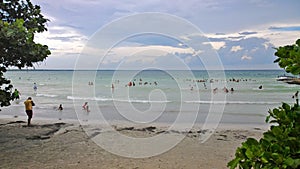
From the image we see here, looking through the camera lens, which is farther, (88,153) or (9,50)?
(88,153)

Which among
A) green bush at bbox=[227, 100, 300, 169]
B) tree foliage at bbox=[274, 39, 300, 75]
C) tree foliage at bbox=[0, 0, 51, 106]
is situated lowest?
green bush at bbox=[227, 100, 300, 169]

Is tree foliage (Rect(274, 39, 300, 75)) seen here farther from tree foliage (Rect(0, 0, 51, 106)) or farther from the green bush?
tree foliage (Rect(0, 0, 51, 106))

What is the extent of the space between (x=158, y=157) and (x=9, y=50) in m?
4.92

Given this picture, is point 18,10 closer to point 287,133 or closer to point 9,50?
point 9,50

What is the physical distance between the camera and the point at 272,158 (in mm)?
1446

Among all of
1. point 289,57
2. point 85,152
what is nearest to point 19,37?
point 85,152

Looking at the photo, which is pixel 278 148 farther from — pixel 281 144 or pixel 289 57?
pixel 289 57

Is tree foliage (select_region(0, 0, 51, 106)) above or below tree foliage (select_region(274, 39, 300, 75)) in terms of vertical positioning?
above

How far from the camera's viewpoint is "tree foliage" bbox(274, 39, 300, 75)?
1513 millimetres

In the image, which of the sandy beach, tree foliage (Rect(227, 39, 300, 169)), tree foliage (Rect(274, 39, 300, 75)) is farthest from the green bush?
the sandy beach

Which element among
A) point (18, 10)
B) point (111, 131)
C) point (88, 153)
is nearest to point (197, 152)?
point (88, 153)

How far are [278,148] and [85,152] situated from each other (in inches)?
311

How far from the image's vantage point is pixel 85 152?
8742mm

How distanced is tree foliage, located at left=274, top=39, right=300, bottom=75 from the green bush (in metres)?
0.28
